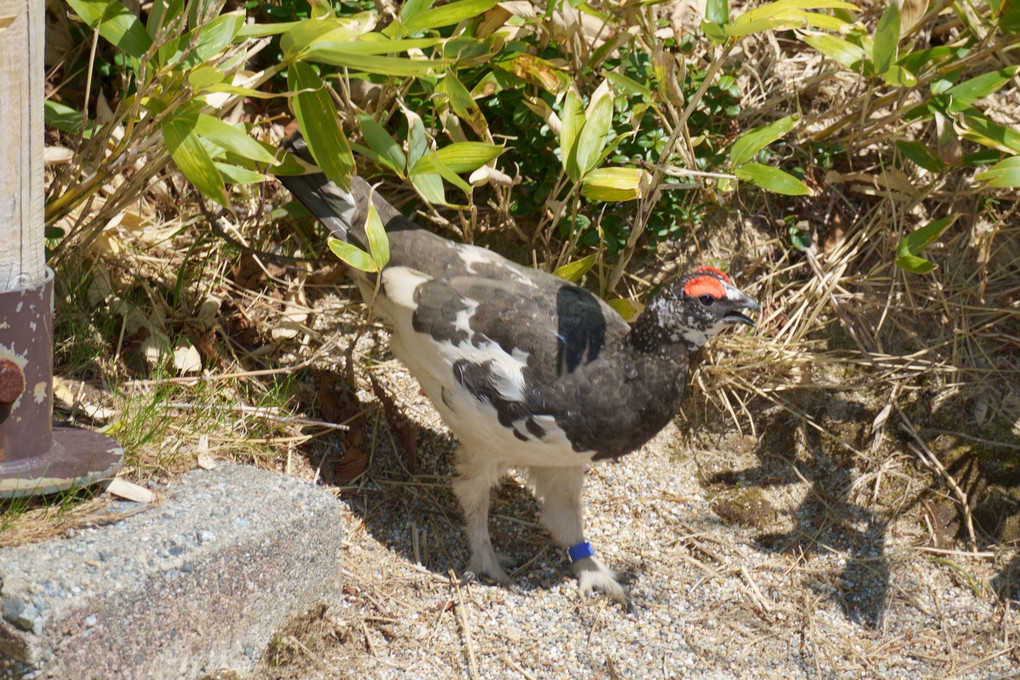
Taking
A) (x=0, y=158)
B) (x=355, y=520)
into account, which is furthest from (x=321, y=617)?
(x=0, y=158)

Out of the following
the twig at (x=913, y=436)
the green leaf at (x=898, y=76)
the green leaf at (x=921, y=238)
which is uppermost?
the green leaf at (x=898, y=76)

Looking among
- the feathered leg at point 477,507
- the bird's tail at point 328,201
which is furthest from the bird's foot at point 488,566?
the bird's tail at point 328,201

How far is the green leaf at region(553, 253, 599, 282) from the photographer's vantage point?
11.1 ft

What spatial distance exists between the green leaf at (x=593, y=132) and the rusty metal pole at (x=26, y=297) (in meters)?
1.53

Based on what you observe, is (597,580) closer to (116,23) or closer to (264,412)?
(264,412)

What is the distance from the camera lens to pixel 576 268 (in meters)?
3.39

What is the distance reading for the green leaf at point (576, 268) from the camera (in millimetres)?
3383

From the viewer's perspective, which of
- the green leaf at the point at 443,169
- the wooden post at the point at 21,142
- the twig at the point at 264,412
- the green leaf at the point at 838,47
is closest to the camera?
the wooden post at the point at 21,142

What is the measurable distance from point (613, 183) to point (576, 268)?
1.27ft

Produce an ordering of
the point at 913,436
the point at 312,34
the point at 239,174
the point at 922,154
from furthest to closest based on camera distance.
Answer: the point at 913,436, the point at 922,154, the point at 239,174, the point at 312,34

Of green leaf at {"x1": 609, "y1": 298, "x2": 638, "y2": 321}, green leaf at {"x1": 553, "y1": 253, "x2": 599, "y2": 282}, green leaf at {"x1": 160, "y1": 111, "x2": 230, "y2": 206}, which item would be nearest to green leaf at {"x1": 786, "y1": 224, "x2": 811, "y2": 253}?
green leaf at {"x1": 609, "y1": 298, "x2": 638, "y2": 321}

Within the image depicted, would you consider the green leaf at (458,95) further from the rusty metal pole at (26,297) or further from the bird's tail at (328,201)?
the rusty metal pole at (26,297)

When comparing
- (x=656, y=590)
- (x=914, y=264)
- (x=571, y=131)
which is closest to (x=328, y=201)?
(x=571, y=131)

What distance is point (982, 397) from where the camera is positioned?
12.2 feet
